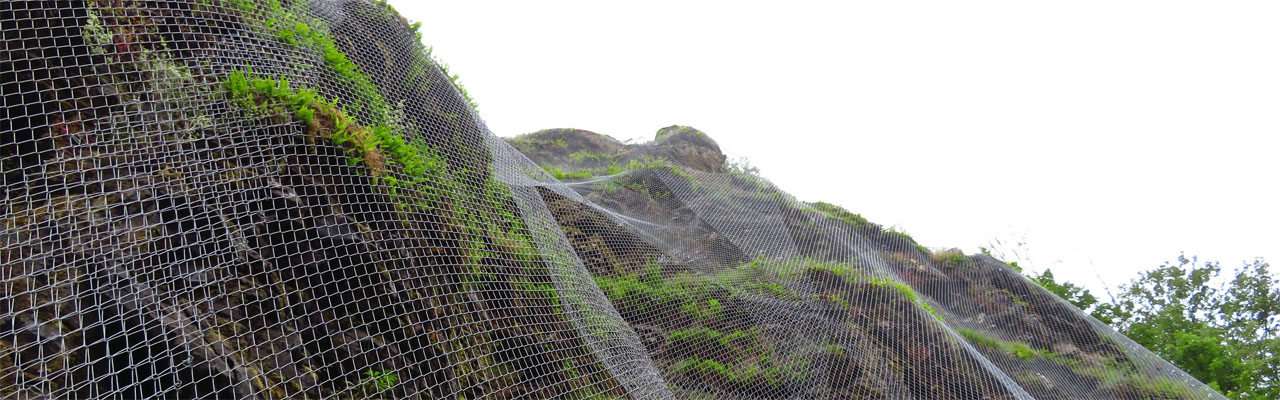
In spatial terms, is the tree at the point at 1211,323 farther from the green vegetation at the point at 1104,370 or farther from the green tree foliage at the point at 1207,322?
the green vegetation at the point at 1104,370

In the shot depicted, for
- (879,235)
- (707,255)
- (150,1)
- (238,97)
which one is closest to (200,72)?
(238,97)

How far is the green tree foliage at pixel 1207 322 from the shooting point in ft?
28.6

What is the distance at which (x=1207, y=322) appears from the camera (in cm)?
1221

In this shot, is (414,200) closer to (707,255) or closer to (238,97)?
(238,97)

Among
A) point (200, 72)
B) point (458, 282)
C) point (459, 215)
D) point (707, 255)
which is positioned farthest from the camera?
point (707, 255)

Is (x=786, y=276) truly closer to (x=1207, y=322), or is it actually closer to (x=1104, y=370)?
(x=1104, y=370)

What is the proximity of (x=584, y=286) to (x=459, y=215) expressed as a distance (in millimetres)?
1196

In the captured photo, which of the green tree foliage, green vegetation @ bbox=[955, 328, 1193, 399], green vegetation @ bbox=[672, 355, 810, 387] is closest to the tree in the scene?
the green tree foliage

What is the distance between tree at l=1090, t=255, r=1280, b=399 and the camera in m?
8.70

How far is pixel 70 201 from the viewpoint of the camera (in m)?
2.05

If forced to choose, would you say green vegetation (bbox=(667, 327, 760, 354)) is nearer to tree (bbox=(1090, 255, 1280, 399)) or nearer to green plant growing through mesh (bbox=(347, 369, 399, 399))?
green plant growing through mesh (bbox=(347, 369, 399, 399))

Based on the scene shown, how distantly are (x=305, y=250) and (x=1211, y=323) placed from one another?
18.5 metres

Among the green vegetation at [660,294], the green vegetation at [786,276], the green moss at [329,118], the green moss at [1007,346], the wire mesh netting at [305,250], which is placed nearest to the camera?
the wire mesh netting at [305,250]

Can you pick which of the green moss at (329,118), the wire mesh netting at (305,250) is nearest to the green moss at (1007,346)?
the wire mesh netting at (305,250)
